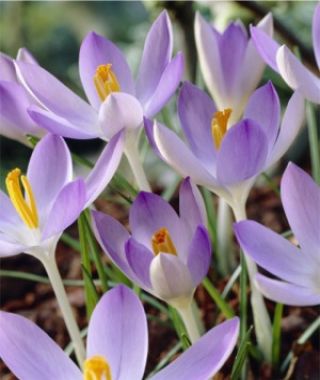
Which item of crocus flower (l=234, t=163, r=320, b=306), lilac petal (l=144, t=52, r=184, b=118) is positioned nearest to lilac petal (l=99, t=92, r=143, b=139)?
lilac petal (l=144, t=52, r=184, b=118)

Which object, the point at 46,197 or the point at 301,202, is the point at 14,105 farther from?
the point at 301,202

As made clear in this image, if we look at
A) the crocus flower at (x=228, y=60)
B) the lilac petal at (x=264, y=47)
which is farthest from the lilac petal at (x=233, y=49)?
the lilac petal at (x=264, y=47)

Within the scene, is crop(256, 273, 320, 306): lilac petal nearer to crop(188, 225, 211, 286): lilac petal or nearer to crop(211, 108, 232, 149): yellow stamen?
crop(188, 225, 211, 286): lilac petal

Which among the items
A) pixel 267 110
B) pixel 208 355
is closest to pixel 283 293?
pixel 208 355

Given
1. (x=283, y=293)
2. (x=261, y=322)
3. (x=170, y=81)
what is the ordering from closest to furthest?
(x=283, y=293)
(x=170, y=81)
(x=261, y=322)

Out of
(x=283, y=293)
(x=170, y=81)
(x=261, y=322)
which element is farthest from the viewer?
(x=261, y=322)

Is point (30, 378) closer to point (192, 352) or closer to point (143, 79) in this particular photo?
point (192, 352)
